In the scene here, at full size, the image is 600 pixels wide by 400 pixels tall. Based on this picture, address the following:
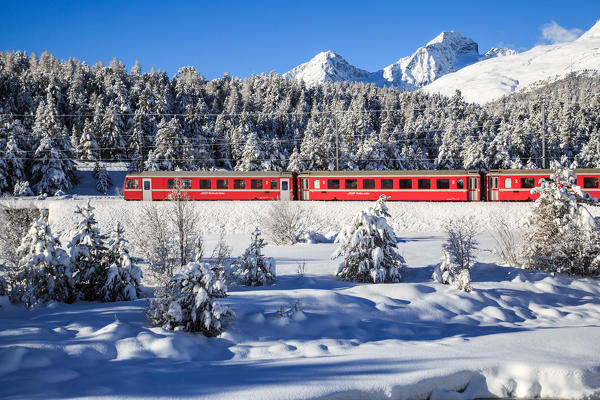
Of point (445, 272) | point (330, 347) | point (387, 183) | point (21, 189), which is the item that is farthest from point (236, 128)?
point (330, 347)

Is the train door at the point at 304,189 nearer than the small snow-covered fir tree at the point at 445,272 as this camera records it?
No

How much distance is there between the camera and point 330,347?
26.6ft

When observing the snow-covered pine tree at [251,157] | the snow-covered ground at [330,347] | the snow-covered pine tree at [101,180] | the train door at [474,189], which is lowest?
the snow-covered ground at [330,347]

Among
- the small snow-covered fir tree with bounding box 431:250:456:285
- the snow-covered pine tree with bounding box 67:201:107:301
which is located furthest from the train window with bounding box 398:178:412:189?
the snow-covered pine tree with bounding box 67:201:107:301

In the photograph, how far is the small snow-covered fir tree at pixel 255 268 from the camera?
41.3 feet

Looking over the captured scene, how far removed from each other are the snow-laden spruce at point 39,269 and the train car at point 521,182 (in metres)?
25.1

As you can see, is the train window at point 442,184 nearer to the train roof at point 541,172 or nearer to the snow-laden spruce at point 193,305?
the train roof at point 541,172

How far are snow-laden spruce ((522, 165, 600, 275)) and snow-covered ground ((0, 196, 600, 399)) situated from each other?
1.43 meters

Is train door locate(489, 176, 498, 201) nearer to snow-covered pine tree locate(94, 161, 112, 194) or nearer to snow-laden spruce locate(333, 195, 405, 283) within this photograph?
snow-laden spruce locate(333, 195, 405, 283)

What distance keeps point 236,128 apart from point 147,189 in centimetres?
3774

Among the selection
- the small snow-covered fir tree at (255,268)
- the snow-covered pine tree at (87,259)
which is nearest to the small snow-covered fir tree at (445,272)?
the small snow-covered fir tree at (255,268)

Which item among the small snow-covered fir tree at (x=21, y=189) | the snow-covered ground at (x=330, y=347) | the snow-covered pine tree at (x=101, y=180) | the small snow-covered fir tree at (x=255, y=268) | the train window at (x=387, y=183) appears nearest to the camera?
the snow-covered ground at (x=330, y=347)

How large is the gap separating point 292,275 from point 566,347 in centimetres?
847

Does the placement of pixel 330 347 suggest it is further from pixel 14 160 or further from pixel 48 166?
pixel 14 160
